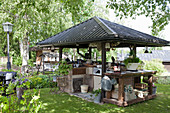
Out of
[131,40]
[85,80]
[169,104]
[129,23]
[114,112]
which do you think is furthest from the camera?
[129,23]

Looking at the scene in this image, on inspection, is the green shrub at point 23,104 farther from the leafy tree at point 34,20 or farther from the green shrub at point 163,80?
the green shrub at point 163,80

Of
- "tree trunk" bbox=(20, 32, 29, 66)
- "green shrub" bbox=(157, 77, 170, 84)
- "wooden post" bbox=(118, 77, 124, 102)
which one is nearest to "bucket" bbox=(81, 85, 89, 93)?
"wooden post" bbox=(118, 77, 124, 102)

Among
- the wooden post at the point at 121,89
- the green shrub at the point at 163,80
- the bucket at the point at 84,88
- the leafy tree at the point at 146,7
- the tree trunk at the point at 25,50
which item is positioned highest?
the leafy tree at the point at 146,7

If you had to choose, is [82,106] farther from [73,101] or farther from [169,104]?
[169,104]

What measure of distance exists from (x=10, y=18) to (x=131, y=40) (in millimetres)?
11687

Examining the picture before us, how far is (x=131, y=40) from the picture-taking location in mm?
5852

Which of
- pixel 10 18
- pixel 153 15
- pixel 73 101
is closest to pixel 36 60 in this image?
pixel 10 18

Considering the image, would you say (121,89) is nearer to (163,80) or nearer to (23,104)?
(23,104)

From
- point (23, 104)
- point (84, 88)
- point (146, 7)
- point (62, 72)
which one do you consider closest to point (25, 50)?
point (62, 72)

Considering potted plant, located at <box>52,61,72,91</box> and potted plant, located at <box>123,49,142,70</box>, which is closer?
potted plant, located at <box>123,49,142,70</box>

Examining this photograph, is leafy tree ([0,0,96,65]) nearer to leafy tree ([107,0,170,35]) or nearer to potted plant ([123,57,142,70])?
leafy tree ([107,0,170,35])

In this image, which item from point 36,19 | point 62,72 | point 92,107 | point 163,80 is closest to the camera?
point 92,107

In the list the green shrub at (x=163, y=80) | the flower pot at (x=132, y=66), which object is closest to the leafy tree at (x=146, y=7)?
the flower pot at (x=132, y=66)

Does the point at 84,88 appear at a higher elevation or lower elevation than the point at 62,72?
lower
